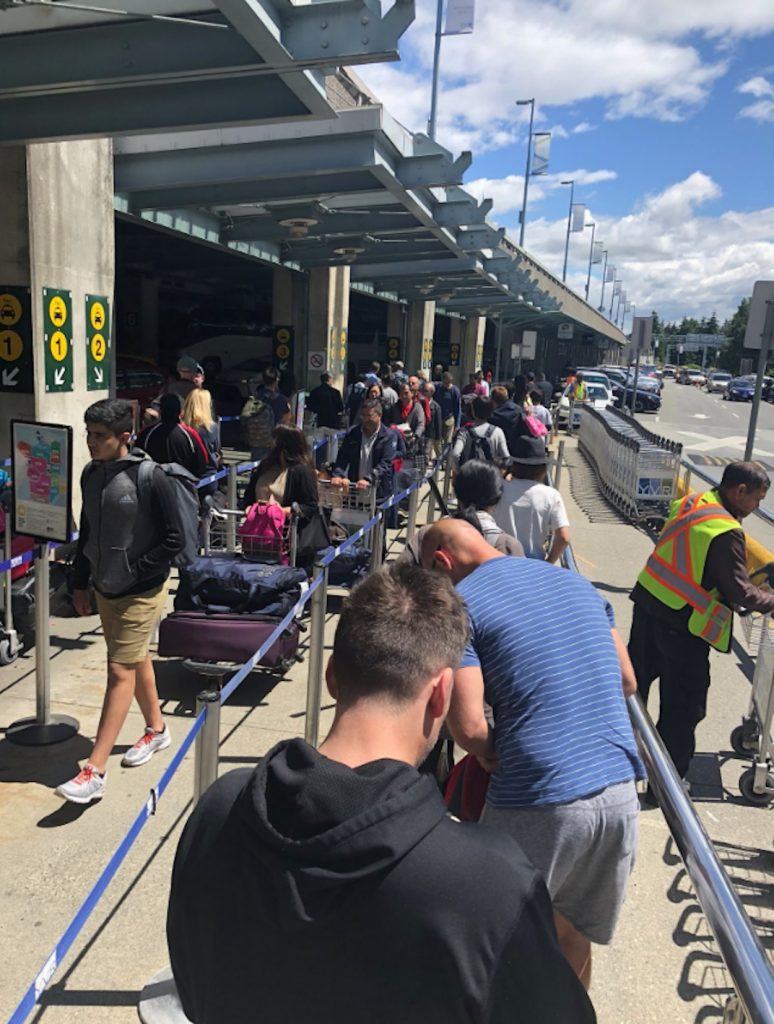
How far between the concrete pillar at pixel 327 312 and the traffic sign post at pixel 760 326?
1062 centimetres

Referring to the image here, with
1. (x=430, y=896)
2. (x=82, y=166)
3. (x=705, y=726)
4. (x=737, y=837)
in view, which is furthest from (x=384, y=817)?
(x=82, y=166)

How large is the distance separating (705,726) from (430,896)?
5.22 m

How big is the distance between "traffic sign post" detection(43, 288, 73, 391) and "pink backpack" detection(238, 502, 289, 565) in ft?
8.88

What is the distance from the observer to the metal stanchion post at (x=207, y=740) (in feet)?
9.02

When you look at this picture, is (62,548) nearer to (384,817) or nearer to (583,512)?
(384,817)

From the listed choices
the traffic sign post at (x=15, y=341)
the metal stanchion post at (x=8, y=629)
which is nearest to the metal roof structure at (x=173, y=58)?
the traffic sign post at (x=15, y=341)

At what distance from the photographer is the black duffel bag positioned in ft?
18.0

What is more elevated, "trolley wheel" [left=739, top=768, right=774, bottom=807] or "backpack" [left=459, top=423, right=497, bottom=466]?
"backpack" [left=459, top=423, right=497, bottom=466]

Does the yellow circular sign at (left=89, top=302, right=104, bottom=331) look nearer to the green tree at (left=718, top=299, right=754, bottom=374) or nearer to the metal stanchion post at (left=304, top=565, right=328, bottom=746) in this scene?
the metal stanchion post at (left=304, top=565, right=328, bottom=746)

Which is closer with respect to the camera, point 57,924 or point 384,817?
point 384,817

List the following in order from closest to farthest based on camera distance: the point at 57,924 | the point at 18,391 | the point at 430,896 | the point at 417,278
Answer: the point at 430,896, the point at 57,924, the point at 18,391, the point at 417,278

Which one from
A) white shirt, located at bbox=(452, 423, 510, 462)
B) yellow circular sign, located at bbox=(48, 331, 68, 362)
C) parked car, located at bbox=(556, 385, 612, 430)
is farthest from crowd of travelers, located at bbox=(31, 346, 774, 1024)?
parked car, located at bbox=(556, 385, 612, 430)

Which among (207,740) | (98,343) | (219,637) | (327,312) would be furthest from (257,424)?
(327,312)

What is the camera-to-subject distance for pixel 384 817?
121 cm
